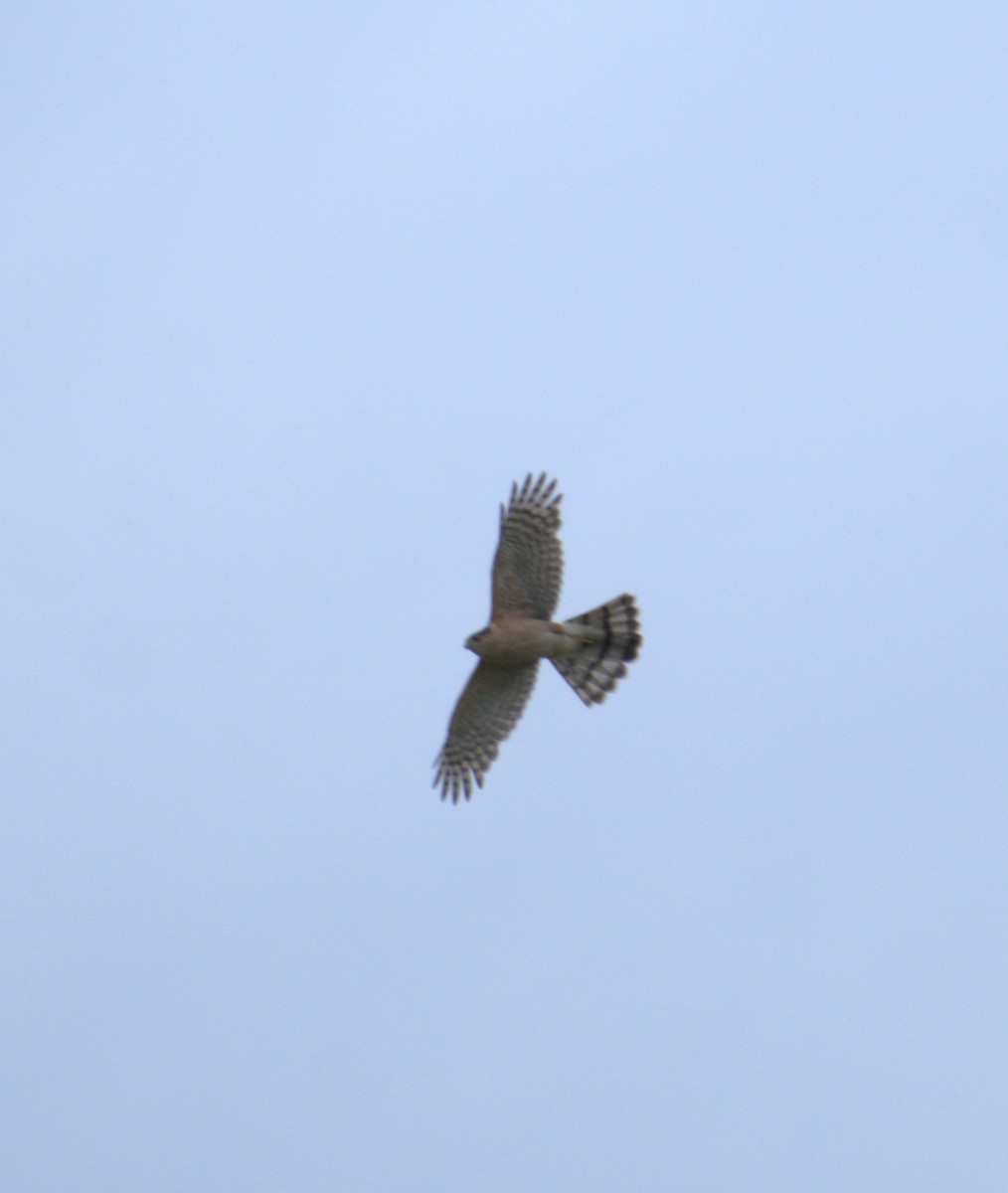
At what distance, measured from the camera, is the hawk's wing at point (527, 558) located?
18734 millimetres

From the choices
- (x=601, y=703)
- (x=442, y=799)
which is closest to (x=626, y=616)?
(x=601, y=703)

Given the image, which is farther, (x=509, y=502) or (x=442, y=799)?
(x=442, y=799)

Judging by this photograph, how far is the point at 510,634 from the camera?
18.7 metres

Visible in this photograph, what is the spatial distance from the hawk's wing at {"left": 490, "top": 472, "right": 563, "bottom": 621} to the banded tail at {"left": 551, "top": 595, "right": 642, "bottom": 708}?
0.48 metres

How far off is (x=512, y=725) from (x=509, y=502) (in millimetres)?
2152

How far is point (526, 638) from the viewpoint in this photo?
18.7 metres

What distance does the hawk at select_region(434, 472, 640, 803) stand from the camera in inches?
738

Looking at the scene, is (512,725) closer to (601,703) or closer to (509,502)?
(601,703)

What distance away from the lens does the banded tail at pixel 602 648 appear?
62.6 ft

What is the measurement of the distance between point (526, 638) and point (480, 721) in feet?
4.28

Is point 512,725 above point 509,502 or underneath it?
underneath

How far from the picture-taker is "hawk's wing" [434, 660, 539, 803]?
63.3 feet

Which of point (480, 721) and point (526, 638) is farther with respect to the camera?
point (480, 721)

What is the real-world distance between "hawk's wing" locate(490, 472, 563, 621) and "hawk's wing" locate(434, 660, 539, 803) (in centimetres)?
68
